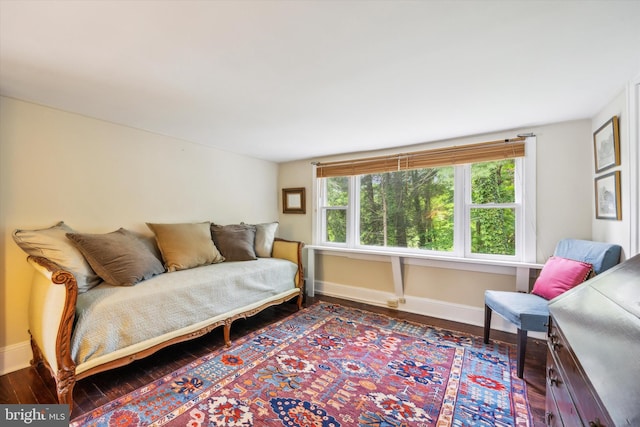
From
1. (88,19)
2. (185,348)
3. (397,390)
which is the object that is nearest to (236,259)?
(185,348)

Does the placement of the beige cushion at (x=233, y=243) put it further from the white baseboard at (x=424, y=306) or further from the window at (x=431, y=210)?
the white baseboard at (x=424, y=306)

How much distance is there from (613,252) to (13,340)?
14.5 feet

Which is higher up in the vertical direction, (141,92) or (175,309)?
(141,92)

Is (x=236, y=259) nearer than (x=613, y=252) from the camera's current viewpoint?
No

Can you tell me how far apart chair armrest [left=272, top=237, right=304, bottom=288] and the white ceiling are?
64.0 inches

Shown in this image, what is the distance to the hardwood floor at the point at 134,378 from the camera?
5.45 ft

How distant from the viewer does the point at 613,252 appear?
6.09 ft

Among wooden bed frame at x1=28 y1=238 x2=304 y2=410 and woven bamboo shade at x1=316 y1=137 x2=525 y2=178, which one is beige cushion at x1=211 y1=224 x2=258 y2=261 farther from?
woven bamboo shade at x1=316 y1=137 x2=525 y2=178

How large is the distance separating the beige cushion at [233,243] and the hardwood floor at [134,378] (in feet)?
2.70

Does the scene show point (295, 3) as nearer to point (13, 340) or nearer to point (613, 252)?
point (613, 252)

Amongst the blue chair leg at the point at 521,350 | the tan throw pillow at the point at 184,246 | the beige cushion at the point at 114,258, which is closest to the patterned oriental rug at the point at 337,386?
the blue chair leg at the point at 521,350

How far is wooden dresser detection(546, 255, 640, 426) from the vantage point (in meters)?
0.67

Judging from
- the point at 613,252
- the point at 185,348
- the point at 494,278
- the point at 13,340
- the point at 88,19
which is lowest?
the point at 185,348

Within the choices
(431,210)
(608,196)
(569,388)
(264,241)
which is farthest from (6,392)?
(608,196)
